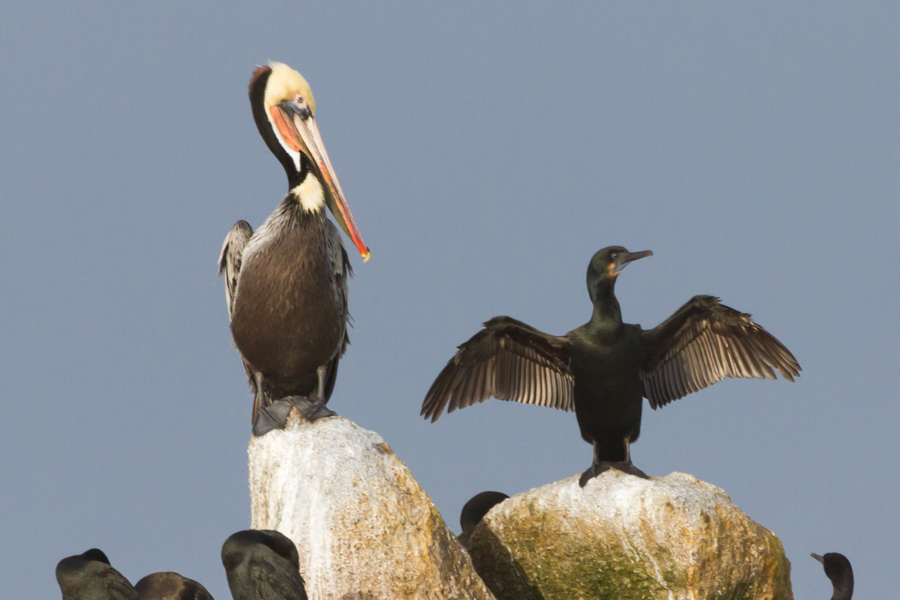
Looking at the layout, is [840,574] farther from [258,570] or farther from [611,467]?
[258,570]

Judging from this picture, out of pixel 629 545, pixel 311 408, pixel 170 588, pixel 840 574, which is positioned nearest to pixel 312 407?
pixel 311 408

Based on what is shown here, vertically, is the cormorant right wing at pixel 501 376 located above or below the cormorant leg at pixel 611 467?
above

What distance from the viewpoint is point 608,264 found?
8938 mm

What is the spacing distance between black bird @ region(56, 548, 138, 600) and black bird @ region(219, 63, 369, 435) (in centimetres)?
139

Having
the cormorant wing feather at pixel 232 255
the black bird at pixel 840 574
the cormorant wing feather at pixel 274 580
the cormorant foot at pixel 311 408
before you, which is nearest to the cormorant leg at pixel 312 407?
the cormorant foot at pixel 311 408

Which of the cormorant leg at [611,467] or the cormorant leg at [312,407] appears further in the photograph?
the cormorant leg at [611,467]

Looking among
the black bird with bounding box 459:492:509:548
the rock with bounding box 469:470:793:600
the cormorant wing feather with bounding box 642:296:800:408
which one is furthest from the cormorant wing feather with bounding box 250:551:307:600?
the cormorant wing feather with bounding box 642:296:800:408

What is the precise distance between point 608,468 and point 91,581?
12.6 feet

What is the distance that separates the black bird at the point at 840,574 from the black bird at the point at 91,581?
5.87 m

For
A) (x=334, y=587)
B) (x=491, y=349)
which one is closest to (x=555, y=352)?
(x=491, y=349)

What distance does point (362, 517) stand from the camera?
7.56m

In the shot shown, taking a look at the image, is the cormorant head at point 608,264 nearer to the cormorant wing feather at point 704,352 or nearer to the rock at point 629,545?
the cormorant wing feather at point 704,352

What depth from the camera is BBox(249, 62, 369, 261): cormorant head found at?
8867mm

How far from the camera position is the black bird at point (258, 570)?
22.1 ft
